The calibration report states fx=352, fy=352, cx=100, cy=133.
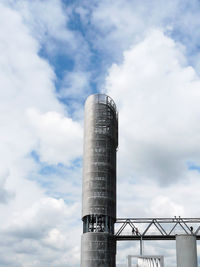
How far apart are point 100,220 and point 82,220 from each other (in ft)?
11.6

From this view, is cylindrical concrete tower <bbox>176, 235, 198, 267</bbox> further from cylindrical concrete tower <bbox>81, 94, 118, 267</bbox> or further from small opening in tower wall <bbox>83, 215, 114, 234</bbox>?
small opening in tower wall <bbox>83, 215, 114, 234</bbox>

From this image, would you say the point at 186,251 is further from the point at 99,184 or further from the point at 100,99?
the point at 100,99

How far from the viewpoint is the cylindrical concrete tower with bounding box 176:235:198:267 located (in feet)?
174

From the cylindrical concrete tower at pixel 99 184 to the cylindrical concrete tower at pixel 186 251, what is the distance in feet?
37.0

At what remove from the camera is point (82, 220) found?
6131 cm

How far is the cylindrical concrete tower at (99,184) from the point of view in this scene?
5712 centimetres

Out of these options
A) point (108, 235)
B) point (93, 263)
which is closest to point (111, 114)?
point (108, 235)

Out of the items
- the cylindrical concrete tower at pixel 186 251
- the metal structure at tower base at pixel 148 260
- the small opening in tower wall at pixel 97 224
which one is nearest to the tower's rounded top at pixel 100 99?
the small opening in tower wall at pixel 97 224

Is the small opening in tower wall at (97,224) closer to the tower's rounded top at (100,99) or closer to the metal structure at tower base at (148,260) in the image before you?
the metal structure at tower base at (148,260)

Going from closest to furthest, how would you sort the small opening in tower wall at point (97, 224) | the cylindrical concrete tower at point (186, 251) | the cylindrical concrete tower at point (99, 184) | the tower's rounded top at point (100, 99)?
the cylindrical concrete tower at point (186, 251) → the cylindrical concrete tower at point (99, 184) → the small opening in tower wall at point (97, 224) → the tower's rounded top at point (100, 99)

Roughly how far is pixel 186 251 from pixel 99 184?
1746 cm

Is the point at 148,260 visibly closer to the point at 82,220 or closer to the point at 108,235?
the point at 108,235

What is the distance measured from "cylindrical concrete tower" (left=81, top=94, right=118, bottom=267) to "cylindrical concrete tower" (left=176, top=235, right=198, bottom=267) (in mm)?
11264

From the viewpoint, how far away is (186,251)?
53844mm
